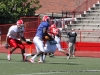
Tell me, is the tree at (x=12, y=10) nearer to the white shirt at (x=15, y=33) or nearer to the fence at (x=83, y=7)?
the fence at (x=83, y=7)

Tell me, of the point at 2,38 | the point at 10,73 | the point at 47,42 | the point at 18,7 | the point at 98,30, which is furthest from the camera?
the point at 18,7

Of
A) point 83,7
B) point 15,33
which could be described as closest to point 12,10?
point 83,7

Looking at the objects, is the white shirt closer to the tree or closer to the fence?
the fence

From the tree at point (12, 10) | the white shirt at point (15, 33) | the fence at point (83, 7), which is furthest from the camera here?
the tree at point (12, 10)

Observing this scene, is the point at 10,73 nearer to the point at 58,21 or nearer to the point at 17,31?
the point at 17,31

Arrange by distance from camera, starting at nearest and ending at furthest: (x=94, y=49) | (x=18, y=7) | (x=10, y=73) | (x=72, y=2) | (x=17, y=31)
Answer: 1. (x=10, y=73)
2. (x=17, y=31)
3. (x=94, y=49)
4. (x=18, y=7)
5. (x=72, y=2)

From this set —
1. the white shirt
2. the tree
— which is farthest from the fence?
the white shirt

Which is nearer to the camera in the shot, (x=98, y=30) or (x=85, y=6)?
(x=98, y=30)

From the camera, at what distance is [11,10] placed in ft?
137

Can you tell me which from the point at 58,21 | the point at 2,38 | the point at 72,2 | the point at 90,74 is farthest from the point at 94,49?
the point at 72,2

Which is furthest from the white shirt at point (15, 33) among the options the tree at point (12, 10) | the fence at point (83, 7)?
the tree at point (12, 10)

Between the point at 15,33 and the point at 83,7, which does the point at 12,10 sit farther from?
the point at 15,33

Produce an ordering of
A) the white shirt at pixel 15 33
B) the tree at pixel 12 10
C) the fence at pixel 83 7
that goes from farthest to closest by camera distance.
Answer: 1. the tree at pixel 12 10
2. the fence at pixel 83 7
3. the white shirt at pixel 15 33

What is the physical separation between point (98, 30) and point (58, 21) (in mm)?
3727
